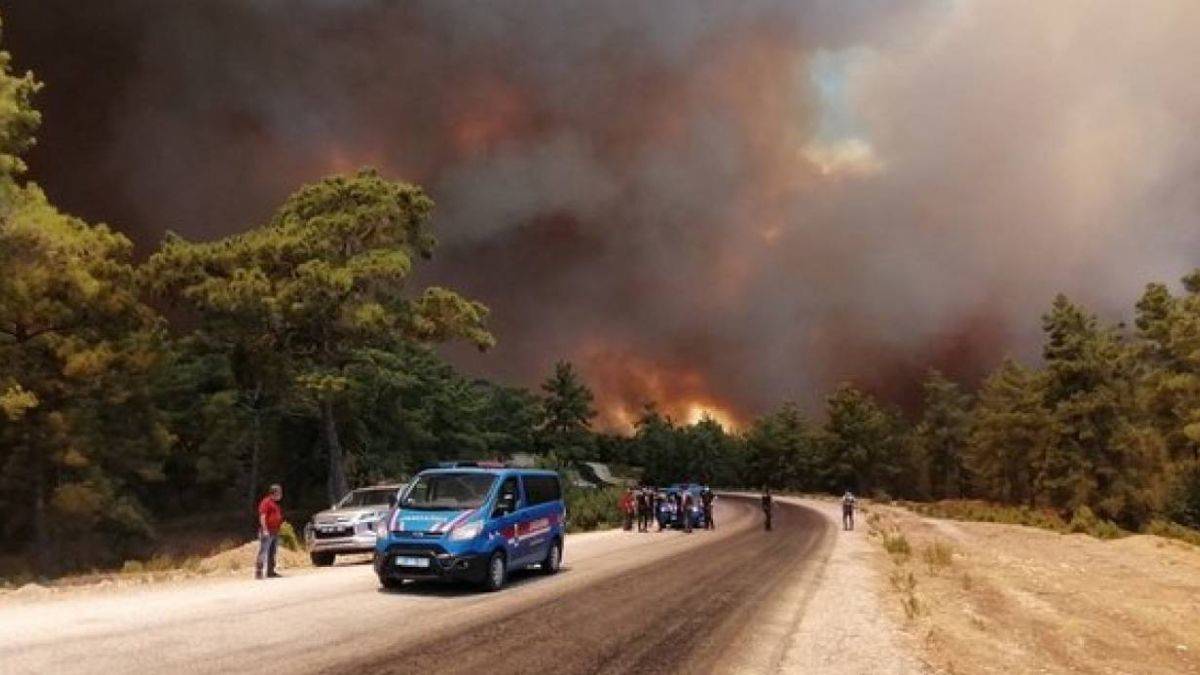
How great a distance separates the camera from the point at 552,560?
63.5 ft

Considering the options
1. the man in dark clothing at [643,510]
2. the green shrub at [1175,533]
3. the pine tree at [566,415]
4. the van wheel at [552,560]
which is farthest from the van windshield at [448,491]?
the pine tree at [566,415]

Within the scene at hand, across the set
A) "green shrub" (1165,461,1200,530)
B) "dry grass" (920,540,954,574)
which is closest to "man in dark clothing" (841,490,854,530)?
"dry grass" (920,540,954,574)

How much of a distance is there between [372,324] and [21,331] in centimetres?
1207

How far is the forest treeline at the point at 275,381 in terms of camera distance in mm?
32156

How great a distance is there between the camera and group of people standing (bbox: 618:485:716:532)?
39500 millimetres

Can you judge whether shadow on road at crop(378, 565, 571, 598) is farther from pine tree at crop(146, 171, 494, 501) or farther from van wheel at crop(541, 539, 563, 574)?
pine tree at crop(146, 171, 494, 501)

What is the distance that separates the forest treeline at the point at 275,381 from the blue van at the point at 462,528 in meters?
18.4

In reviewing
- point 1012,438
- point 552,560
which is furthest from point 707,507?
point 1012,438

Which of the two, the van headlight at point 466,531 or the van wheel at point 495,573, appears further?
the van wheel at point 495,573

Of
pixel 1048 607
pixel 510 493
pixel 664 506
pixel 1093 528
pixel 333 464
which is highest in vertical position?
pixel 333 464

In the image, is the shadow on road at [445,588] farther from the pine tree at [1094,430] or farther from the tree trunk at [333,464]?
the pine tree at [1094,430]

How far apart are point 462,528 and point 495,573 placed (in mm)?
1139

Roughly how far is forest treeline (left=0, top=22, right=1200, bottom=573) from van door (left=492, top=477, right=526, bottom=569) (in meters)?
19.2

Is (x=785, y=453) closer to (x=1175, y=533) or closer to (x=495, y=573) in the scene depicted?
(x=1175, y=533)
